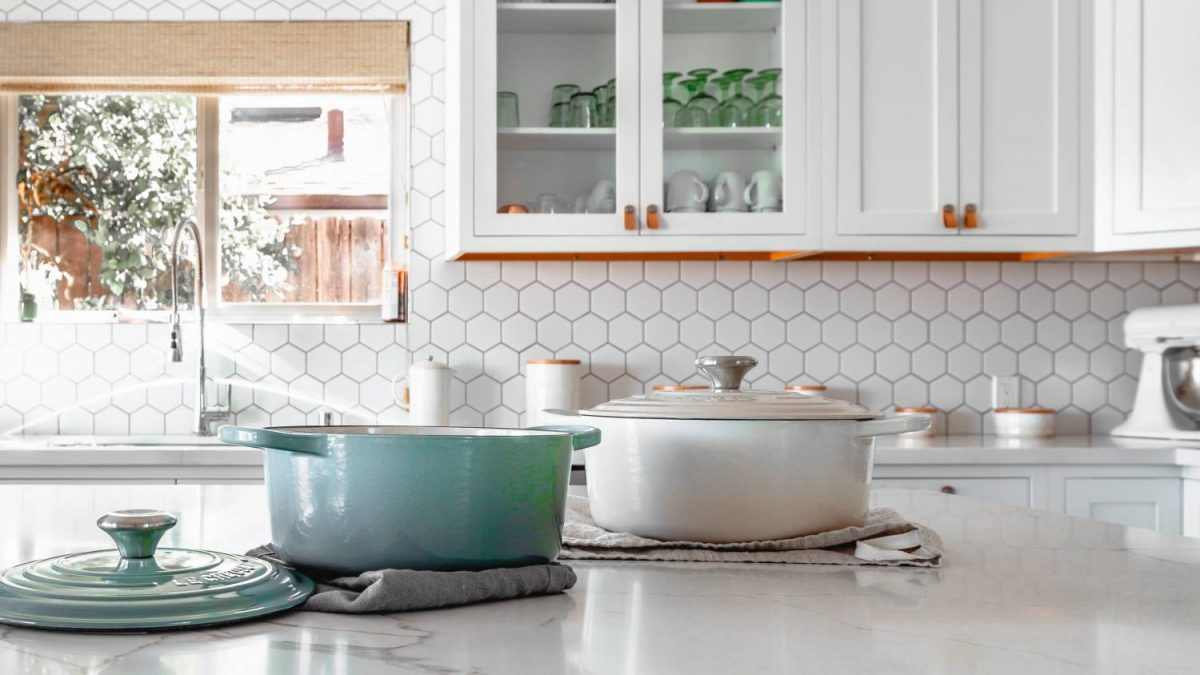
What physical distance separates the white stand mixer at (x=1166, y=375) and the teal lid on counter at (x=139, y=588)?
2.72 m

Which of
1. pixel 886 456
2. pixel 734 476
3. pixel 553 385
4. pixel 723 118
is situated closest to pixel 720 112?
pixel 723 118

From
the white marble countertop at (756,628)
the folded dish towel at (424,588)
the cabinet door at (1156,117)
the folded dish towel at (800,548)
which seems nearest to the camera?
the white marble countertop at (756,628)

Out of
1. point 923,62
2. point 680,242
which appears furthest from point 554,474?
point 923,62

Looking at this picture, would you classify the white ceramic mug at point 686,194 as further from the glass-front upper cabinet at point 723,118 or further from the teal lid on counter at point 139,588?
the teal lid on counter at point 139,588

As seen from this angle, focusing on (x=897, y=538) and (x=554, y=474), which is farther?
(x=897, y=538)

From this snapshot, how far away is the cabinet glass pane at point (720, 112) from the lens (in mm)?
2883

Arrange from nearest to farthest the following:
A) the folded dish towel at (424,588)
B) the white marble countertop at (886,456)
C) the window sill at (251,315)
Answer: the folded dish towel at (424,588), the white marble countertop at (886,456), the window sill at (251,315)

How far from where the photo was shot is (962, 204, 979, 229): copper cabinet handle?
2844 millimetres

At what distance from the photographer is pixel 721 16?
9.71 feet

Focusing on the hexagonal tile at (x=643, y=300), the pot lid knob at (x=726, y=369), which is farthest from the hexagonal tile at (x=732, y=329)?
the pot lid knob at (x=726, y=369)

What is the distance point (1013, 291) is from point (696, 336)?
90cm

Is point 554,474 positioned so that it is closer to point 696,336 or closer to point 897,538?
point 897,538

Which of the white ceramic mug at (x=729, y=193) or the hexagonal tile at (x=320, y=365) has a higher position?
the white ceramic mug at (x=729, y=193)

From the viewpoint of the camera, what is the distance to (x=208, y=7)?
10.4 ft
